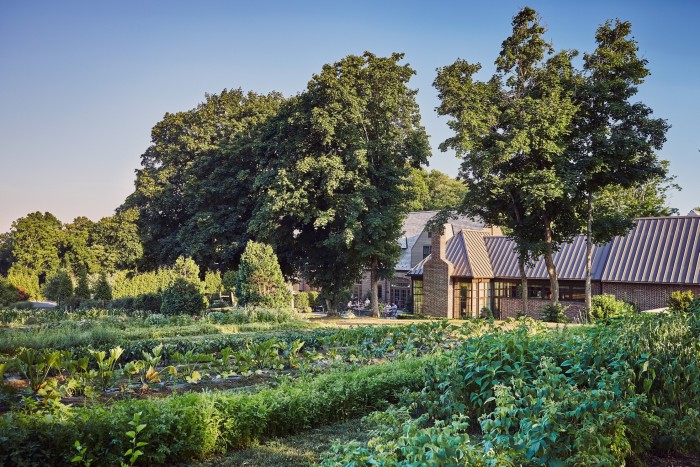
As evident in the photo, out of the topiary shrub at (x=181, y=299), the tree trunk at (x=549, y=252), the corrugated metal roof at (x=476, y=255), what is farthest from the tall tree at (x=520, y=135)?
the topiary shrub at (x=181, y=299)

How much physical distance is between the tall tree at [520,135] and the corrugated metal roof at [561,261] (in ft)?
9.42

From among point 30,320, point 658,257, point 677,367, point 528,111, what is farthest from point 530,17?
point 30,320

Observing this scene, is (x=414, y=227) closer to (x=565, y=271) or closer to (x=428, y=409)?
(x=565, y=271)

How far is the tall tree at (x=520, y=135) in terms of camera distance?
2162cm

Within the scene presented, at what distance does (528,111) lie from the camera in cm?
2192

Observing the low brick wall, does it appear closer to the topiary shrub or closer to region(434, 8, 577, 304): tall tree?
region(434, 8, 577, 304): tall tree

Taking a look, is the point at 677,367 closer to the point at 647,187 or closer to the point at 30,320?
the point at 30,320

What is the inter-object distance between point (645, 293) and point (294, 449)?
2493 cm

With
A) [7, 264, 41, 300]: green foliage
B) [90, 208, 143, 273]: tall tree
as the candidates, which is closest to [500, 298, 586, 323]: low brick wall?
[90, 208, 143, 273]: tall tree

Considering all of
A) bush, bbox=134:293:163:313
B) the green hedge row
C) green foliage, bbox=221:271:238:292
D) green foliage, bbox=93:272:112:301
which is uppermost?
green foliage, bbox=221:271:238:292

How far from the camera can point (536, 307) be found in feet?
95.8

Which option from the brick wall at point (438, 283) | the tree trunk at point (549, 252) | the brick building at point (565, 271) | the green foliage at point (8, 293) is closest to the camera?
the tree trunk at point (549, 252)

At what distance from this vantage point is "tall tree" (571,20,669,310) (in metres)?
22.0

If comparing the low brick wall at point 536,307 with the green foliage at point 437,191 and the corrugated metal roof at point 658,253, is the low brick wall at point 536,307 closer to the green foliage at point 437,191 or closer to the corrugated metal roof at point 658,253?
the corrugated metal roof at point 658,253
